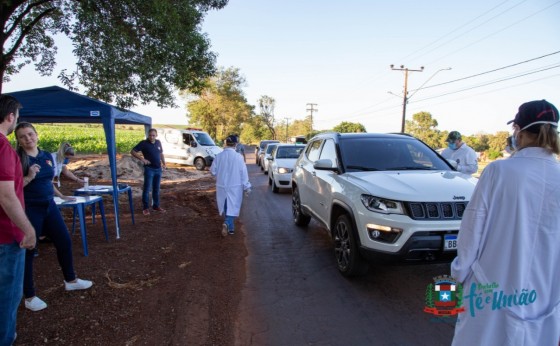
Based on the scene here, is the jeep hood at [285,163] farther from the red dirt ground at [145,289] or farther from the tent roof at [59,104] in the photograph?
the tent roof at [59,104]

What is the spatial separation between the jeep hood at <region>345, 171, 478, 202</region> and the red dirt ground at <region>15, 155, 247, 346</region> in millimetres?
2023

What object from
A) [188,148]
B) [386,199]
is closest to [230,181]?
[386,199]

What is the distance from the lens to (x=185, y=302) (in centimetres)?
371

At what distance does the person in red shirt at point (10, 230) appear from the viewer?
2.32 meters

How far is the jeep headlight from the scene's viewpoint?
144 inches

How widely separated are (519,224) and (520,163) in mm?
306

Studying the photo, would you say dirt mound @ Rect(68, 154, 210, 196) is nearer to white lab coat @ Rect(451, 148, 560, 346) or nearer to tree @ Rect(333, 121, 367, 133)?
white lab coat @ Rect(451, 148, 560, 346)

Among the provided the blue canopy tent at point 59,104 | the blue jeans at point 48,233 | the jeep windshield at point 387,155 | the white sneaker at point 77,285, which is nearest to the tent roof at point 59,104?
the blue canopy tent at point 59,104

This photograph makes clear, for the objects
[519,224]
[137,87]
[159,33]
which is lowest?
[519,224]

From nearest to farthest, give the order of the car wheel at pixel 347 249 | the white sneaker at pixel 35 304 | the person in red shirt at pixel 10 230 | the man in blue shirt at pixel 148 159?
the person in red shirt at pixel 10 230 → the white sneaker at pixel 35 304 → the car wheel at pixel 347 249 → the man in blue shirt at pixel 148 159

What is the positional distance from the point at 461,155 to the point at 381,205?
3.63 m

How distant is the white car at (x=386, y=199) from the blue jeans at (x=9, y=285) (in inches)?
124

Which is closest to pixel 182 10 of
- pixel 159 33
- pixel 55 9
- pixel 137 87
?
pixel 159 33

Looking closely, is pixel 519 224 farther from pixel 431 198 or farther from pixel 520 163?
pixel 431 198
